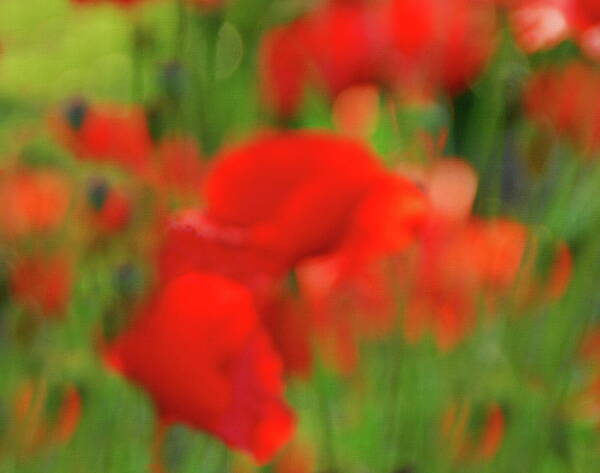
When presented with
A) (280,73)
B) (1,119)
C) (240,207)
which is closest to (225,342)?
(240,207)

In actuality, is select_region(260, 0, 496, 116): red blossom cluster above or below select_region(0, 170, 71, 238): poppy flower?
above

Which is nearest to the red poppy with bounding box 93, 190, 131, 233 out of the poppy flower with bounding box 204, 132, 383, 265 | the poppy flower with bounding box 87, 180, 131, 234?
the poppy flower with bounding box 87, 180, 131, 234

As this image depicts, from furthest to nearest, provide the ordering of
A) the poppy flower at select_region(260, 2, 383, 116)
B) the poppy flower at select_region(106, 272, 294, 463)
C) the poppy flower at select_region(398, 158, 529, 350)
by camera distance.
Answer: the poppy flower at select_region(260, 2, 383, 116) < the poppy flower at select_region(398, 158, 529, 350) < the poppy flower at select_region(106, 272, 294, 463)

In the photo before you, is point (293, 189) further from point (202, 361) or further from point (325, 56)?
point (325, 56)

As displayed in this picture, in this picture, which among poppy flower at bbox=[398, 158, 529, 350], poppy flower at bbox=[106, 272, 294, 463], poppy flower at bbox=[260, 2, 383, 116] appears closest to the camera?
poppy flower at bbox=[106, 272, 294, 463]

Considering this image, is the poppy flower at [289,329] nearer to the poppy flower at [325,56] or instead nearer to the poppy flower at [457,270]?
the poppy flower at [457,270]

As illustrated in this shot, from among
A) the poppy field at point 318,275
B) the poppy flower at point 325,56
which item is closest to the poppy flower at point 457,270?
the poppy field at point 318,275

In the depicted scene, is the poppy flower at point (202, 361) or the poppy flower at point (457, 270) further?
the poppy flower at point (457, 270)

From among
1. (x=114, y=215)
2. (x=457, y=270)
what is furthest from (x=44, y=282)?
(x=457, y=270)

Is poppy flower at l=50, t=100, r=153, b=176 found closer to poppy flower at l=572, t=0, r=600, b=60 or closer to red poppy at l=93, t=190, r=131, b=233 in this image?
red poppy at l=93, t=190, r=131, b=233
